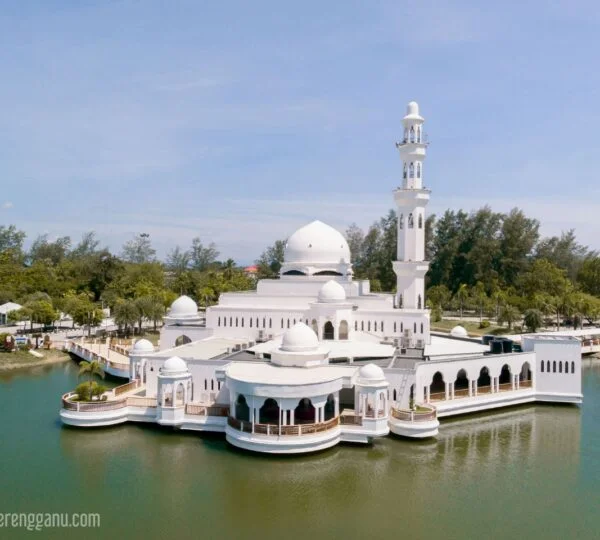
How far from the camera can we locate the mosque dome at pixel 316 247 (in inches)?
1240

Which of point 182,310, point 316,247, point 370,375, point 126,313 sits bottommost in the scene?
point 370,375

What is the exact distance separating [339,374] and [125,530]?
9419 mm

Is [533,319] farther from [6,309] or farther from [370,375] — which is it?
[6,309]

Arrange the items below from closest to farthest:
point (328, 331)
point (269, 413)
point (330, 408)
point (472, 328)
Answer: point (269, 413) < point (330, 408) < point (328, 331) < point (472, 328)

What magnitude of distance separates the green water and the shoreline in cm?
1112

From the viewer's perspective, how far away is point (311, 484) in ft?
51.0

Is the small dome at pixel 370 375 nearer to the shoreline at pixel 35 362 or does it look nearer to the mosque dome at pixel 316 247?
the mosque dome at pixel 316 247

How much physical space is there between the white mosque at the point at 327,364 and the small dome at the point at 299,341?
5cm

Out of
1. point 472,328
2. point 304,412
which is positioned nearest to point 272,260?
point 472,328

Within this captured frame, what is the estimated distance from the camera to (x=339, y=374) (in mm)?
20328

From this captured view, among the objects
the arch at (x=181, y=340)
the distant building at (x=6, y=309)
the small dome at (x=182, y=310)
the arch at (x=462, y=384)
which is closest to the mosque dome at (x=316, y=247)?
the small dome at (x=182, y=310)

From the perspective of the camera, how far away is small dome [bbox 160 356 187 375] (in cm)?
2016

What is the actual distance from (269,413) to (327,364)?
2992 millimetres

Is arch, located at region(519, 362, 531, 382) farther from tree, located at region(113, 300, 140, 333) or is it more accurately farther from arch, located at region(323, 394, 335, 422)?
tree, located at region(113, 300, 140, 333)
